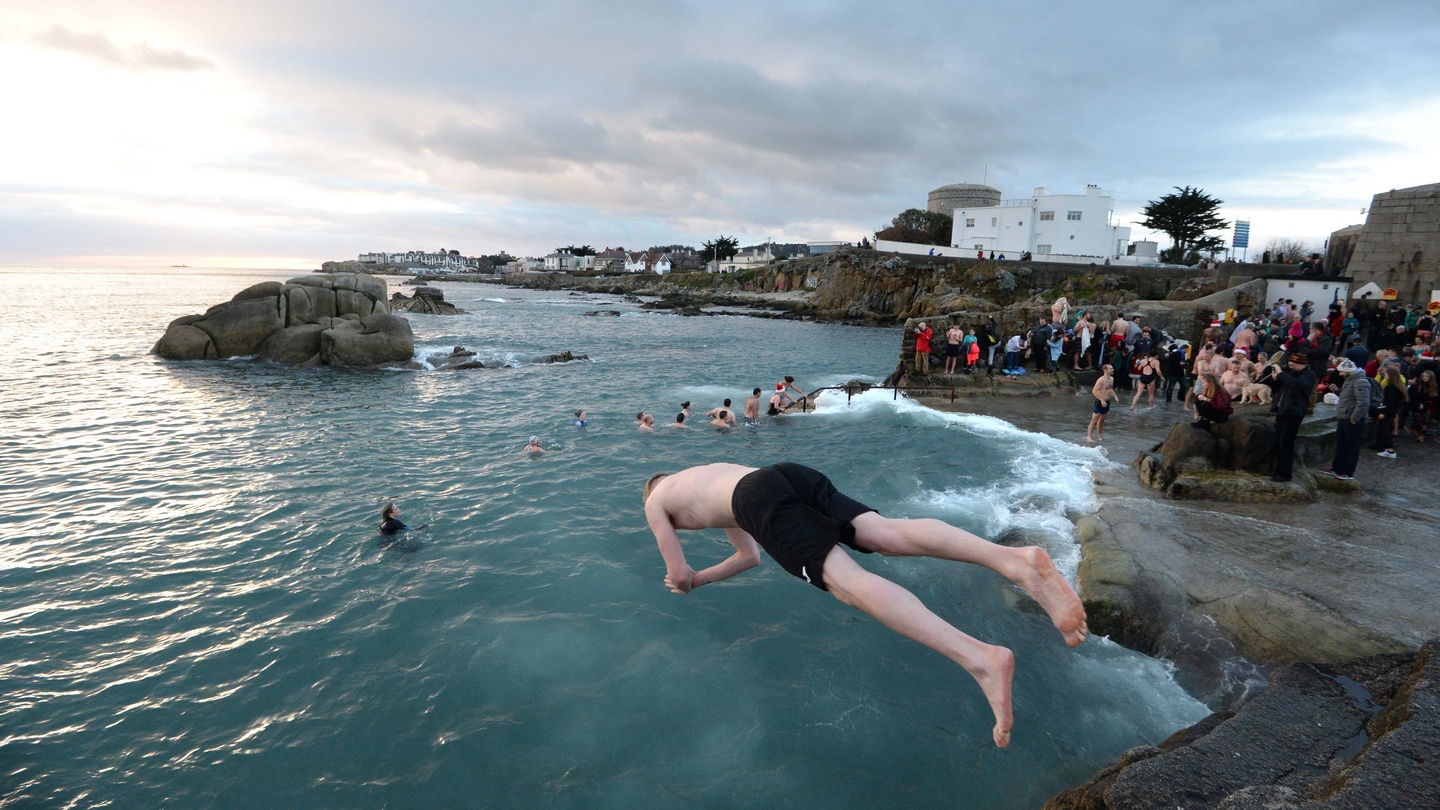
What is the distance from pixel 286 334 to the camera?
89.4ft

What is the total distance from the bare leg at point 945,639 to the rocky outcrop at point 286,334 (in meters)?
28.6

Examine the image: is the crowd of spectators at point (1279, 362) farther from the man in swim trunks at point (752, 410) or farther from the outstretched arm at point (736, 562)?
the outstretched arm at point (736, 562)

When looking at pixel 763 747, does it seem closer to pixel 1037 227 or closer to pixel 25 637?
pixel 25 637

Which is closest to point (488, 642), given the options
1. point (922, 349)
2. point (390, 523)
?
point (390, 523)

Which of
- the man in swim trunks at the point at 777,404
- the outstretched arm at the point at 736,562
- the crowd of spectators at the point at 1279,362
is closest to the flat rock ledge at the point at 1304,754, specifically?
the outstretched arm at the point at 736,562

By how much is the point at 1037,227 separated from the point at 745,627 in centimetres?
6578

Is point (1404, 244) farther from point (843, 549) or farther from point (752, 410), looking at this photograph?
point (843, 549)

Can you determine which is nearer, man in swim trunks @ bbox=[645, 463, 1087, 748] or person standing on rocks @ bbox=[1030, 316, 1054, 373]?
man in swim trunks @ bbox=[645, 463, 1087, 748]

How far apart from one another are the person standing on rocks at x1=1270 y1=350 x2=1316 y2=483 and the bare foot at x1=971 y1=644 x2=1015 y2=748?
9529 millimetres

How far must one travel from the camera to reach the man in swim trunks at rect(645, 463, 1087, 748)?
301 cm

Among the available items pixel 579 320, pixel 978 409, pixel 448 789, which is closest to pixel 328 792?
pixel 448 789

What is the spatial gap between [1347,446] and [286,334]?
34121 millimetres

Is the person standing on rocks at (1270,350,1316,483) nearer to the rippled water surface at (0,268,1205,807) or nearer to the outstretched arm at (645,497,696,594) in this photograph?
the rippled water surface at (0,268,1205,807)

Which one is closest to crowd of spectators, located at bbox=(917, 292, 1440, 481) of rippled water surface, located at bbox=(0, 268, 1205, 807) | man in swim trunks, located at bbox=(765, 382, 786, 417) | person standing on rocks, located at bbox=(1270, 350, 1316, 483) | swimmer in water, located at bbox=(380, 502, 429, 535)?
person standing on rocks, located at bbox=(1270, 350, 1316, 483)
